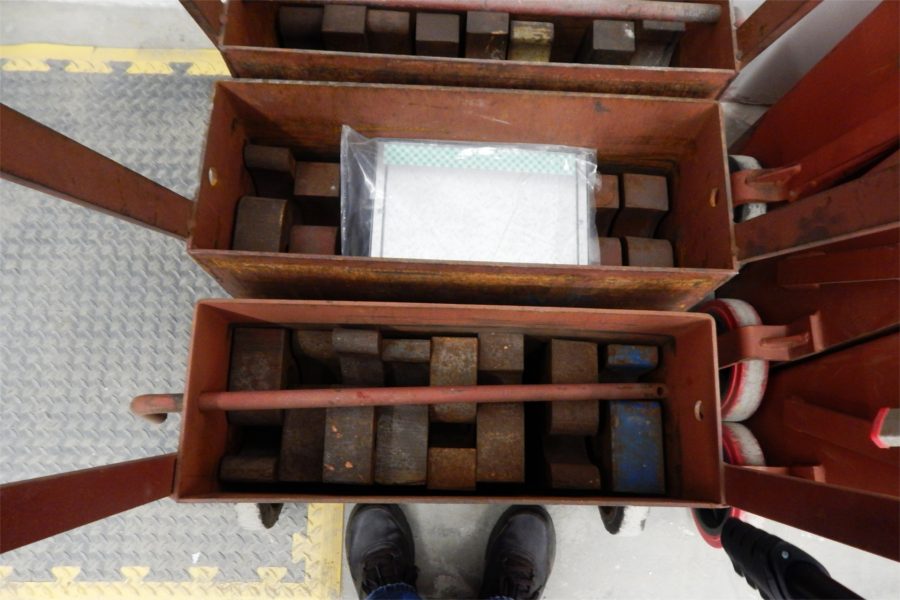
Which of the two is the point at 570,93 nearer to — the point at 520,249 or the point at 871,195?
the point at 520,249

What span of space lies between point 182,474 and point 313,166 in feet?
2.38

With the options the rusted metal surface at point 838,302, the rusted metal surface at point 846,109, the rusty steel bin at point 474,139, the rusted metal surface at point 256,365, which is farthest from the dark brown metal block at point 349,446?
the rusted metal surface at point 846,109

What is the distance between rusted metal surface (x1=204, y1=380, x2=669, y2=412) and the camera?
1.02 m

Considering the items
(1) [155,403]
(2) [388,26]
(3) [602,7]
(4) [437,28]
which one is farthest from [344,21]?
(1) [155,403]

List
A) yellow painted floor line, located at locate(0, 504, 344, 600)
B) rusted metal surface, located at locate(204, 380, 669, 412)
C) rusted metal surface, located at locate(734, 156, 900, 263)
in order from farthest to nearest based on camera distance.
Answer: yellow painted floor line, located at locate(0, 504, 344, 600) < rusted metal surface, located at locate(204, 380, 669, 412) < rusted metal surface, located at locate(734, 156, 900, 263)

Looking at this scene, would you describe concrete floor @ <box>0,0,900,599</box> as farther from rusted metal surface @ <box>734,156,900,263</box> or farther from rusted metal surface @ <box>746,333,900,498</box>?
rusted metal surface @ <box>734,156,900,263</box>

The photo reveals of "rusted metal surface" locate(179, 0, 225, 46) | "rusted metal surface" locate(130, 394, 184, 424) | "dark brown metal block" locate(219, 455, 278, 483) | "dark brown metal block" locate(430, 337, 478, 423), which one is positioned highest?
"rusted metal surface" locate(179, 0, 225, 46)

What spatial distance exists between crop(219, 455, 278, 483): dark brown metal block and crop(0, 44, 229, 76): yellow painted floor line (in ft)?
3.76

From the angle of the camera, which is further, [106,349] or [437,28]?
[106,349]

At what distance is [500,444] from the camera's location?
1.12m

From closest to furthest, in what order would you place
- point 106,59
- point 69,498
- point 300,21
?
point 69,498 → point 300,21 → point 106,59

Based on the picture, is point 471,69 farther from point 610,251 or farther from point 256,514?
point 256,514

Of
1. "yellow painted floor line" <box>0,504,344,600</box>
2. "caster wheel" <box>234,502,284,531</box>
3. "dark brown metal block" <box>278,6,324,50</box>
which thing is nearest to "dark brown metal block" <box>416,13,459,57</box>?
"dark brown metal block" <box>278,6,324,50</box>

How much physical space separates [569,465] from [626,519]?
20cm
